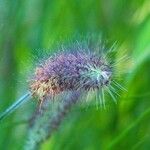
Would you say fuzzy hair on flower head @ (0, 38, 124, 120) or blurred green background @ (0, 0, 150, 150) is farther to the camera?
blurred green background @ (0, 0, 150, 150)

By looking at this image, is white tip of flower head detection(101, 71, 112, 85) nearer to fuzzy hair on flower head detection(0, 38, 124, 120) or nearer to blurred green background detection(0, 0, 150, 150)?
fuzzy hair on flower head detection(0, 38, 124, 120)

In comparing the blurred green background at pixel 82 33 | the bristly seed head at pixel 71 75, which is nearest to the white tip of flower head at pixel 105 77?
the bristly seed head at pixel 71 75

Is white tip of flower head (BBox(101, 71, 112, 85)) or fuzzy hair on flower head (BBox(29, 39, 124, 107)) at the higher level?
fuzzy hair on flower head (BBox(29, 39, 124, 107))

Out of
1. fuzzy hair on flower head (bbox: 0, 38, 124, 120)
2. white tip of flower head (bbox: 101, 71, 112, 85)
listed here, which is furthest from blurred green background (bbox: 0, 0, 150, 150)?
white tip of flower head (bbox: 101, 71, 112, 85)

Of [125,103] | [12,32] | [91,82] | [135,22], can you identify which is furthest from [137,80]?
[91,82]

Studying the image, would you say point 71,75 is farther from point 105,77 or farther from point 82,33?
point 82,33

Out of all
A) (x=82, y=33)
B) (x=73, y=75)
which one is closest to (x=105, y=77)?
(x=73, y=75)
